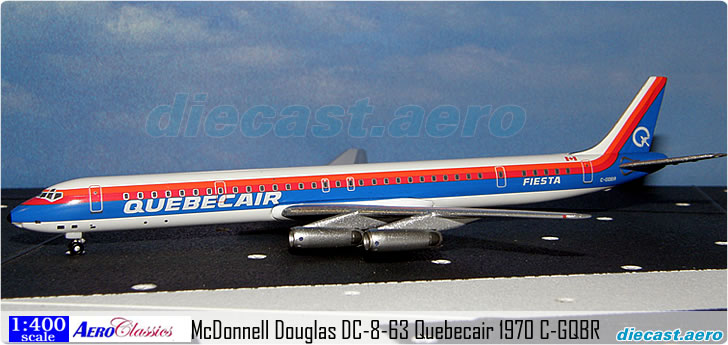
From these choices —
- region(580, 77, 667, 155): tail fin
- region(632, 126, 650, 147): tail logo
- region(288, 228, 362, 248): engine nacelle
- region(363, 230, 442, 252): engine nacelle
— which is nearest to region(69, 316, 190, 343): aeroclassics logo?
region(288, 228, 362, 248): engine nacelle

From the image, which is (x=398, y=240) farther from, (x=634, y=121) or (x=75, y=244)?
(x=634, y=121)

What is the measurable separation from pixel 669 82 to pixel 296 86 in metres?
20.0

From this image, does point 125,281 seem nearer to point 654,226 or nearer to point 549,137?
point 654,226

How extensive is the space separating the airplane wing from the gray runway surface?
0.60 meters

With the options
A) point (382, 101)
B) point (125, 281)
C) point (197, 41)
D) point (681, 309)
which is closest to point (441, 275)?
point (681, 309)

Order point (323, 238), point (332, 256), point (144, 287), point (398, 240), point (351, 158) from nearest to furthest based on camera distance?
1. point (144, 287)
2. point (398, 240)
3. point (323, 238)
4. point (332, 256)
5. point (351, 158)

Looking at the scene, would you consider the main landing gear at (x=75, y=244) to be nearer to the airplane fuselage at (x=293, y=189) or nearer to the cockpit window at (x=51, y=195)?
the airplane fuselage at (x=293, y=189)

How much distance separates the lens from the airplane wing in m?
17.2

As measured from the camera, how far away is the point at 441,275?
632 inches

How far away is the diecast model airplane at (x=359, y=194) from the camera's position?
59.0 ft

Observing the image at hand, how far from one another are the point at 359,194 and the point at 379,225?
1713 millimetres

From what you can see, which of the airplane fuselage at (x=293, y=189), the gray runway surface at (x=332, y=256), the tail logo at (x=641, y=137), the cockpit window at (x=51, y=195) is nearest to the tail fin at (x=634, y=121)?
the tail logo at (x=641, y=137)

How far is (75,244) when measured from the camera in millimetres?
18453

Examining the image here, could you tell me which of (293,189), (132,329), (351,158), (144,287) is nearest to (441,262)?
(293,189)
